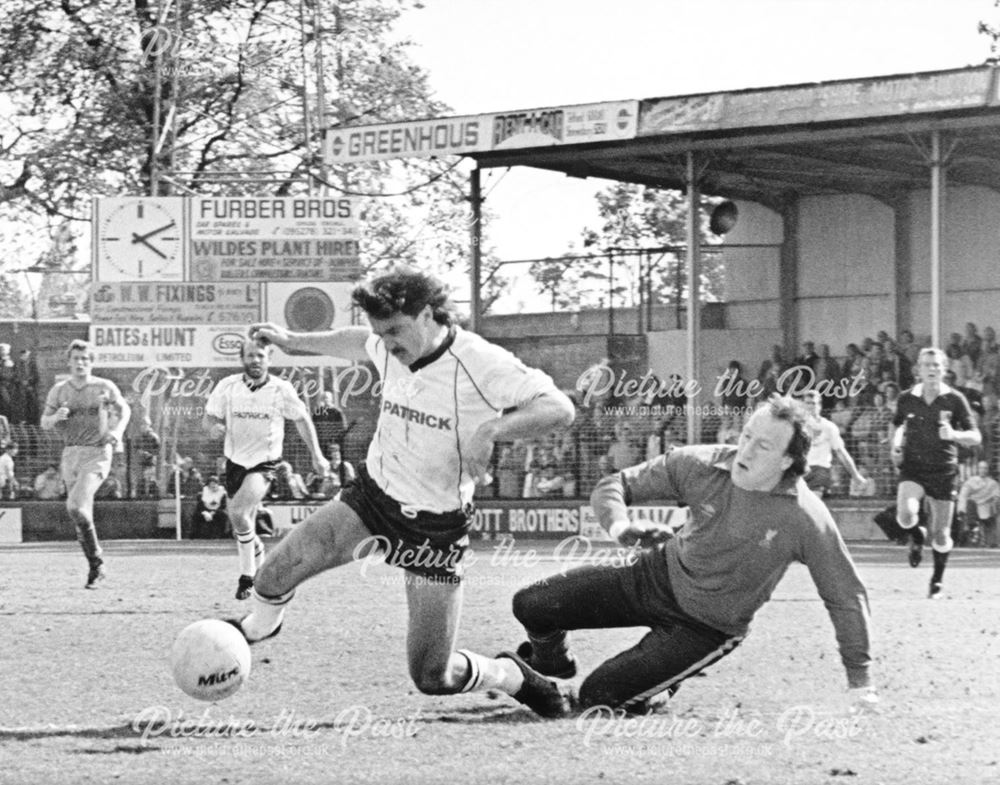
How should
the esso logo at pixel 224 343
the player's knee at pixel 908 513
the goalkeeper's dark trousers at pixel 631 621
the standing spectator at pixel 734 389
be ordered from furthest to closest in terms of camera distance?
1. the esso logo at pixel 224 343
2. the standing spectator at pixel 734 389
3. the player's knee at pixel 908 513
4. the goalkeeper's dark trousers at pixel 631 621

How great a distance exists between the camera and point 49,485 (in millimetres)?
27359

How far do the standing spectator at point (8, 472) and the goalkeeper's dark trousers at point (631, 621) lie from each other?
20.4 meters

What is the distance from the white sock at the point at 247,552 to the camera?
14.2 m

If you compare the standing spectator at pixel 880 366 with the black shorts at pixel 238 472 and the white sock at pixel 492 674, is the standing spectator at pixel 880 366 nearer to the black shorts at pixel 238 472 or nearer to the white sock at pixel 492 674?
the black shorts at pixel 238 472

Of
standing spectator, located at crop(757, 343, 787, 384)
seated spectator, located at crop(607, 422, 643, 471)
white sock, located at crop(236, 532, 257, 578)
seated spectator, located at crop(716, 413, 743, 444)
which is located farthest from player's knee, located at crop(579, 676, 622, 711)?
standing spectator, located at crop(757, 343, 787, 384)

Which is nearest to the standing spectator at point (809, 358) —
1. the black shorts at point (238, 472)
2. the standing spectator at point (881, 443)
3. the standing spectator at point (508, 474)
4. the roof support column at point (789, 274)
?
the standing spectator at point (881, 443)

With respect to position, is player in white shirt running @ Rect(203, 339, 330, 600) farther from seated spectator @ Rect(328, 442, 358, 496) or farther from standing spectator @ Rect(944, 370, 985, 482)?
standing spectator @ Rect(944, 370, 985, 482)

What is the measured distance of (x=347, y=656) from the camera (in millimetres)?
10273

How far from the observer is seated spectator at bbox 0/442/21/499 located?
88.7ft

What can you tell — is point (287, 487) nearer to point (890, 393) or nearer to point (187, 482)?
point (187, 482)

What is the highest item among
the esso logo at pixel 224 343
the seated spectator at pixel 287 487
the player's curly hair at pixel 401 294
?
the esso logo at pixel 224 343

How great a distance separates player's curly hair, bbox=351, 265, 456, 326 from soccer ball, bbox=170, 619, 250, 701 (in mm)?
1576

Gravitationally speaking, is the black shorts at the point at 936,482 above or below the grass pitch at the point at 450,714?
above

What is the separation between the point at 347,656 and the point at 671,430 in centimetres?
1584
